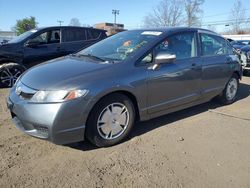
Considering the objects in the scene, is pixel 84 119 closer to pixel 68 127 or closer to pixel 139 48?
pixel 68 127

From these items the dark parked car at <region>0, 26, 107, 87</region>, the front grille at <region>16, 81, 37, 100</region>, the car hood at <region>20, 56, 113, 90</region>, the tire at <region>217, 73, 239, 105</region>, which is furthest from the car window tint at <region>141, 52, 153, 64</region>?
the dark parked car at <region>0, 26, 107, 87</region>

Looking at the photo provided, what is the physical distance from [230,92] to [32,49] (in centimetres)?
508

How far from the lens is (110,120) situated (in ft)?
12.3

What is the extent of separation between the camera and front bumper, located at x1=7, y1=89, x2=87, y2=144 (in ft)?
10.6

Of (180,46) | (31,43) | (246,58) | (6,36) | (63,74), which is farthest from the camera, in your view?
(6,36)

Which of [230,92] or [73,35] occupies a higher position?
[73,35]

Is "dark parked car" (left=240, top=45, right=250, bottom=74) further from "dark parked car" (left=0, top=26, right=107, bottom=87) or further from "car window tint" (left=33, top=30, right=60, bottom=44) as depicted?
"car window tint" (left=33, top=30, right=60, bottom=44)

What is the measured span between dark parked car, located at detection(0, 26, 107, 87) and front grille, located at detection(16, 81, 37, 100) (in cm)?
403

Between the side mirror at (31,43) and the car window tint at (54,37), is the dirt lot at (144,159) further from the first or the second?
the car window tint at (54,37)

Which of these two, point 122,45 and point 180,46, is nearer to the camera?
point 122,45

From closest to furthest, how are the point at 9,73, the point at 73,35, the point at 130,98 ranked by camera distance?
1. the point at 130,98
2. the point at 9,73
3. the point at 73,35

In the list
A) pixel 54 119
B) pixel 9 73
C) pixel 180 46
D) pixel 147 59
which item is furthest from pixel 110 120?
pixel 9 73

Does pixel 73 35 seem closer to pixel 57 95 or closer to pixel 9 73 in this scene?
pixel 9 73

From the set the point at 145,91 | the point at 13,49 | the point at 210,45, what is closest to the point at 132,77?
the point at 145,91
